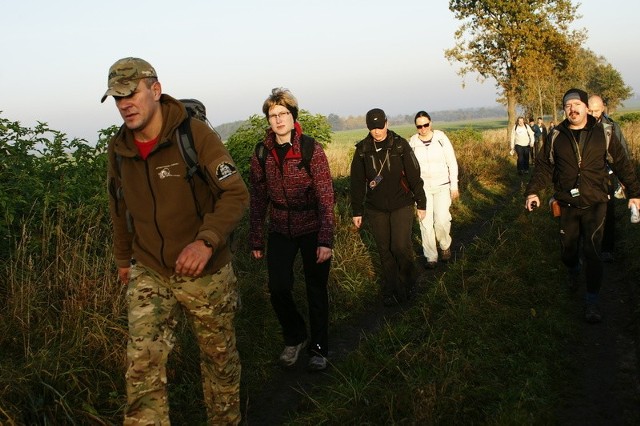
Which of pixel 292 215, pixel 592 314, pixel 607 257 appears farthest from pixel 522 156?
pixel 292 215

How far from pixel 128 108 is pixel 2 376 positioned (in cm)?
213

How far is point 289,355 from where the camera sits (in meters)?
5.03

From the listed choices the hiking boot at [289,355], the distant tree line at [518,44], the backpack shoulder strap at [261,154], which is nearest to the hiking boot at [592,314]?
the hiking boot at [289,355]

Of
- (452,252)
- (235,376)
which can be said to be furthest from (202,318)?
(452,252)

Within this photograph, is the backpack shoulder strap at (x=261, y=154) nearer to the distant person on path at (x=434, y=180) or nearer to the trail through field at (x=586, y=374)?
the trail through field at (x=586, y=374)

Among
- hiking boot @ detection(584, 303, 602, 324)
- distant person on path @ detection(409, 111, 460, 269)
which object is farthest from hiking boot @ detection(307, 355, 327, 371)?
distant person on path @ detection(409, 111, 460, 269)

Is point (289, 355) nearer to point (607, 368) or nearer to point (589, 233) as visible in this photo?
point (607, 368)

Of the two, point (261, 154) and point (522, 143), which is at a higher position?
point (261, 154)

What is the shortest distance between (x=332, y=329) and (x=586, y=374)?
253 cm

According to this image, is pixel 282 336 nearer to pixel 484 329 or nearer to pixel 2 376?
pixel 484 329

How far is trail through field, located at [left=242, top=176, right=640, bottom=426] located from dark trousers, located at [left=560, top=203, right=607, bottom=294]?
425 millimetres

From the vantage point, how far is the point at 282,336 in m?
5.61

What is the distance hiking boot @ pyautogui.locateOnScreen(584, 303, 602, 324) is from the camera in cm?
535

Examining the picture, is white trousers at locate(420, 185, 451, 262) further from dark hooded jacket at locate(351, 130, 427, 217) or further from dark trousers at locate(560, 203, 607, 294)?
dark trousers at locate(560, 203, 607, 294)
